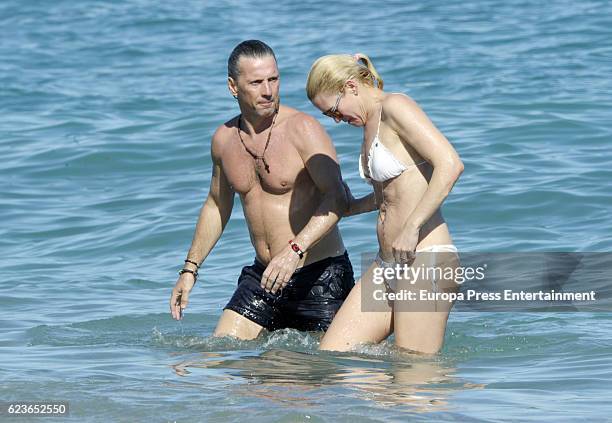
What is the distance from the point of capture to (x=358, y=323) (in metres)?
6.05

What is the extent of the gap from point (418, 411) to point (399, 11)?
54.8ft

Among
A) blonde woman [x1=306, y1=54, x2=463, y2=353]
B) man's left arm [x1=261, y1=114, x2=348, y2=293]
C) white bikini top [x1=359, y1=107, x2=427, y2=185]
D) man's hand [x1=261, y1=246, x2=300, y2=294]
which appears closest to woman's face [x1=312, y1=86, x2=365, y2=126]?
blonde woman [x1=306, y1=54, x2=463, y2=353]

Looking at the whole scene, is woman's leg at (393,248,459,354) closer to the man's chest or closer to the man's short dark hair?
the man's chest

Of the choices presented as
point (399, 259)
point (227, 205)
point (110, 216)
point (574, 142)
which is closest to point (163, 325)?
point (227, 205)

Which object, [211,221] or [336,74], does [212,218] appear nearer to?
→ [211,221]

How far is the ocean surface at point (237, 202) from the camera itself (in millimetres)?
5707

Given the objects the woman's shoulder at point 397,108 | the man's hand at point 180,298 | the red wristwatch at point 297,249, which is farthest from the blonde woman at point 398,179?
the man's hand at point 180,298

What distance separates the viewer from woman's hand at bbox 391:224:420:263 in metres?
5.49

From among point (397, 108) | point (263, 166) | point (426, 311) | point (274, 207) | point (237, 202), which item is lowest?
point (237, 202)

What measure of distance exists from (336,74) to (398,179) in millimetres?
608

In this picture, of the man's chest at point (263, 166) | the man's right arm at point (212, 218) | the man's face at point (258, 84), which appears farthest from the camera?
the man's right arm at point (212, 218)

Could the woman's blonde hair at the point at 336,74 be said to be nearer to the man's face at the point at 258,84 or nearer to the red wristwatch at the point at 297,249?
the man's face at the point at 258,84

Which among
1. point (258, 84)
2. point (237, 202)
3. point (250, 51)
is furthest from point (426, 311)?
point (237, 202)

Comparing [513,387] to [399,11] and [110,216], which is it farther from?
[399,11]
